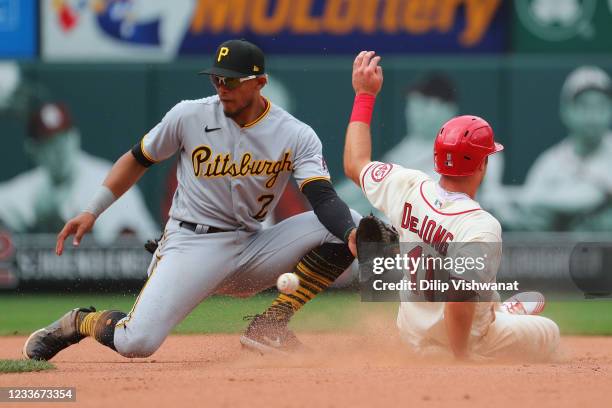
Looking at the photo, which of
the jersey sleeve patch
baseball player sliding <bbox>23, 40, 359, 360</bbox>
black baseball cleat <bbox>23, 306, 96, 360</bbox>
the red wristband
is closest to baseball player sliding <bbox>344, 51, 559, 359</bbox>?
the red wristband

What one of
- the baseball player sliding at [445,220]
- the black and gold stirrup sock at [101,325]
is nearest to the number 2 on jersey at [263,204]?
the baseball player sliding at [445,220]

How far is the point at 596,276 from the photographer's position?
32.4ft

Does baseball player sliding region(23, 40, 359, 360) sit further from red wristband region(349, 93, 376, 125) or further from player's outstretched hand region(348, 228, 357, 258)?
red wristband region(349, 93, 376, 125)

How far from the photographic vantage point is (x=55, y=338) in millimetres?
5387

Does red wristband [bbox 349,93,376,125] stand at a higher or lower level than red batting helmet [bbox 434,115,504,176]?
higher

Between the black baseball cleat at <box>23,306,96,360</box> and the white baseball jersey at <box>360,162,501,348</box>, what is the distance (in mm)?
1507

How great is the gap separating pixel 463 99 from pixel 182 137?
5.19 m

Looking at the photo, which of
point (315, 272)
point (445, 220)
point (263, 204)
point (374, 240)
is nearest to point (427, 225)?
point (445, 220)

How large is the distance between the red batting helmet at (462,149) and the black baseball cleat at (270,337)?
4.02 ft

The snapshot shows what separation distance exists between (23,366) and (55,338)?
1.01ft

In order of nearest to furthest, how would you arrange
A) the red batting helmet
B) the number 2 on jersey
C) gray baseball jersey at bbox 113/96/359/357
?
the red batting helmet → gray baseball jersey at bbox 113/96/359/357 → the number 2 on jersey

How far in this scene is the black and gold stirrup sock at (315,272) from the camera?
5539 millimetres

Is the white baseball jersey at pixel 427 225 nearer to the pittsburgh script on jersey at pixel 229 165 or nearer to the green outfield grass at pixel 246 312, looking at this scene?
the pittsburgh script on jersey at pixel 229 165

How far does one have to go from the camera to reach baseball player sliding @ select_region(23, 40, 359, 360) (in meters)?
5.34
